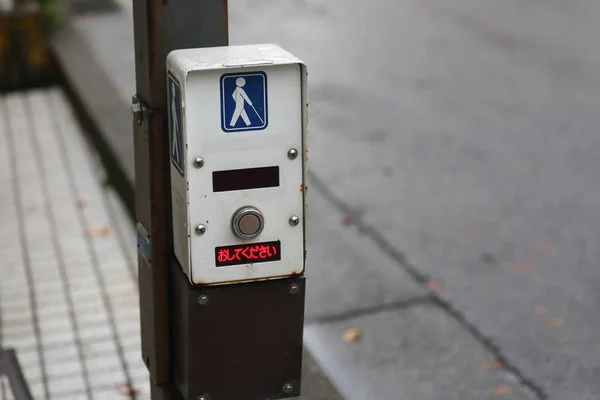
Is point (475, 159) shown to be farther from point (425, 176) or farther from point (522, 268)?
point (522, 268)

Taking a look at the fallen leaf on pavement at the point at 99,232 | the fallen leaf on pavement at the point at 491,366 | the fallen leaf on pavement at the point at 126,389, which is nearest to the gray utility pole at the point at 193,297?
the fallen leaf on pavement at the point at 126,389

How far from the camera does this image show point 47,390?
13.8 ft

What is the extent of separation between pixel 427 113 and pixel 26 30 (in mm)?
3913

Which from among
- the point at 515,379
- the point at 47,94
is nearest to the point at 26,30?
the point at 47,94

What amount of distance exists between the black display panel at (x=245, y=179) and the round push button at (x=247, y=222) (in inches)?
2.5

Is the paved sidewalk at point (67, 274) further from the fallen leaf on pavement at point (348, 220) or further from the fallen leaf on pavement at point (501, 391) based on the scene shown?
the fallen leaf on pavement at point (348, 220)

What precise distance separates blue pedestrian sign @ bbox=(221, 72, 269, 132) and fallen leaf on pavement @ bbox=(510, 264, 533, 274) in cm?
317

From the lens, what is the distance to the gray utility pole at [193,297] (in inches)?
103

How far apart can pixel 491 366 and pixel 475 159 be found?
2865 mm

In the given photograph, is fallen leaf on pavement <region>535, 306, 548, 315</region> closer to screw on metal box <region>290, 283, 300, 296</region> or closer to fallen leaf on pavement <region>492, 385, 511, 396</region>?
fallen leaf on pavement <region>492, 385, 511, 396</region>

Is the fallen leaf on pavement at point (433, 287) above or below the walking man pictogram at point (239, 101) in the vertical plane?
below

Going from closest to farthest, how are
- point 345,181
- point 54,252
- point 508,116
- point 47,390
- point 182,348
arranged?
point 182,348
point 47,390
point 54,252
point 345,181
point 508,116

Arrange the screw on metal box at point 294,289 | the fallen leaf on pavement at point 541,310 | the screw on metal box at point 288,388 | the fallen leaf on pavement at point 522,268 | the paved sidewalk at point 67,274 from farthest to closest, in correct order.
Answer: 1. the fallen leaf on pavement at point 522,268
2. the fallen leaf on pavement at point 541,310
3. the paved sidewalk at point 67,274
4. the screw on metal box at point 288,388
5. the screw on metal box at point 294,289

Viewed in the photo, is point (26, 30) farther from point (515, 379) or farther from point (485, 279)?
point (515, 379)
